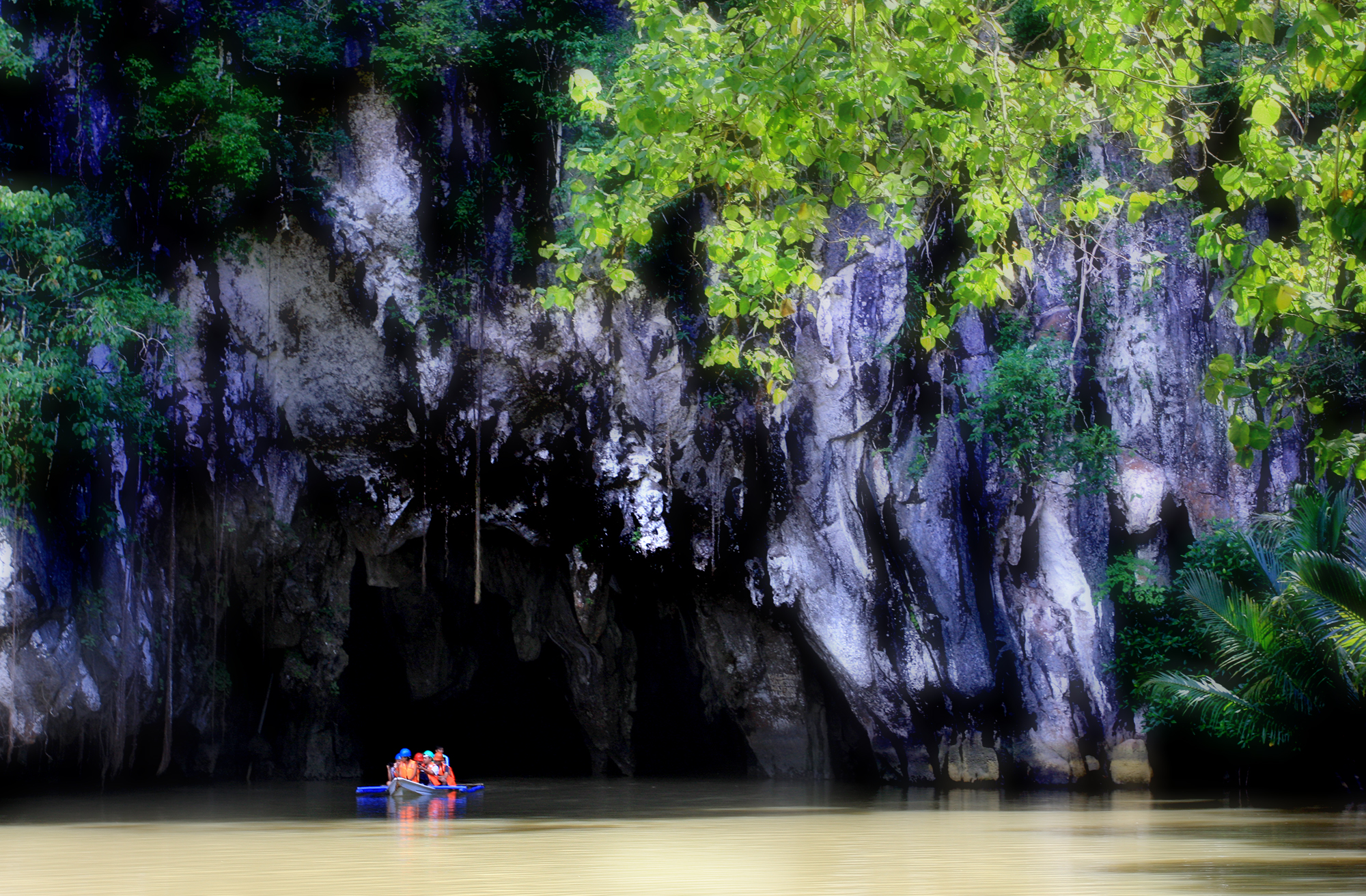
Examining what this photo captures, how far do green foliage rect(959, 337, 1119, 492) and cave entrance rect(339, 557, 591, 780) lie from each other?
7.25 meters

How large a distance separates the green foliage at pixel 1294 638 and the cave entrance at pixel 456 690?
885cm

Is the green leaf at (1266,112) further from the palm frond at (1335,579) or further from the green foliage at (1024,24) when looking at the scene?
the green foliage at (1024,24)

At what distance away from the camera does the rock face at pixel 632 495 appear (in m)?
12.8

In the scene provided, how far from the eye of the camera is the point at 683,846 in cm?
759

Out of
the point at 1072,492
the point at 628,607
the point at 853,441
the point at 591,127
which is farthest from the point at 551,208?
the point at 1072,492

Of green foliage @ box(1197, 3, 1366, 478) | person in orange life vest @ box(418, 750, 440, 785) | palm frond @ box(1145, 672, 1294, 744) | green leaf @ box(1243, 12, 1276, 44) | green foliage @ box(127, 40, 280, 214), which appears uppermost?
green foliage @ box(127, 40, 280, 214)

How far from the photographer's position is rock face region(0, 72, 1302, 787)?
12.8 m

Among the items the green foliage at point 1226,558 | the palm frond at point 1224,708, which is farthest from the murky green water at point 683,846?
the green foliage at point 1226,558

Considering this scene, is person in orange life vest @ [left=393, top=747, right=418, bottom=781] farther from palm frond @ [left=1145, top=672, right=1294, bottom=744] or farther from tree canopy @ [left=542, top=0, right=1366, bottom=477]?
tree canopy @ [left=542, top=0, right=1366, bottom=477]

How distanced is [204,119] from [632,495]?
6252 mm

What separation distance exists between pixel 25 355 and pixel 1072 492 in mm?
10589

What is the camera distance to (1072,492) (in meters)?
12.8

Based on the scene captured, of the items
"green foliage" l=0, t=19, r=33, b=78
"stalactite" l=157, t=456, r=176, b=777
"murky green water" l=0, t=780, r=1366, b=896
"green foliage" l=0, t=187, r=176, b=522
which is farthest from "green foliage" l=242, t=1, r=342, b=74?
"murky green water" l=0, t=780, r=1366, b=896

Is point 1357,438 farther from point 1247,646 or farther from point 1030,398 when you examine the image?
point 1030,398
